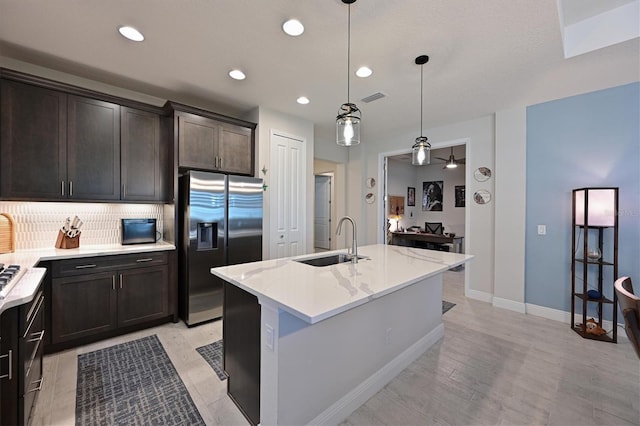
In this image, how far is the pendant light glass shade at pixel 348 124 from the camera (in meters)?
2.10

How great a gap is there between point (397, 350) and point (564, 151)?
325 centimetres

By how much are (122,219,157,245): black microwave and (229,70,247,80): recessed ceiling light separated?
6.39ft

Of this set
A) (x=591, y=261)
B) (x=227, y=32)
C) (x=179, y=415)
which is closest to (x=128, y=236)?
(x=179, y=415)

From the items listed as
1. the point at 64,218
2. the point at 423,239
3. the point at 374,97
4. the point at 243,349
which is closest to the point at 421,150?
the point at 374,97

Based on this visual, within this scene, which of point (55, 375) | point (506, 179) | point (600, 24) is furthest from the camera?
point (506, 179)

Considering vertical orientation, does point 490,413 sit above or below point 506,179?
below

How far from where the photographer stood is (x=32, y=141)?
245cm

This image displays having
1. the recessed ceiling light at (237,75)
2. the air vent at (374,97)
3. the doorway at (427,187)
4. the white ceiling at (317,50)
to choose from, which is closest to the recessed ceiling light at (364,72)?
the white ceiling at (317,50)

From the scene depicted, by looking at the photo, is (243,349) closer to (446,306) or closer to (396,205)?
(446,306)

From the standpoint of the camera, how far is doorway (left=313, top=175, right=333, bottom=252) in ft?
25.9

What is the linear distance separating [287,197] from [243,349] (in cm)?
260

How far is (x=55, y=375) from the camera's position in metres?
2.12

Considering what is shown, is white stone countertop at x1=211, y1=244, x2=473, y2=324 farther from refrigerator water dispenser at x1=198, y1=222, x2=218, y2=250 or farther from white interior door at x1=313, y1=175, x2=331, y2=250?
white interior door at x1=313, y1=175, x2=331, y2=250

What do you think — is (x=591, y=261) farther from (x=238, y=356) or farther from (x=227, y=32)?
(x=227, y=32)
